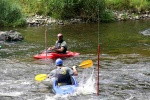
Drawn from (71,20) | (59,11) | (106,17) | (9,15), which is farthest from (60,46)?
(106,17)

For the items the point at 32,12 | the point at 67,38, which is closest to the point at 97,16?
the point at 32,12

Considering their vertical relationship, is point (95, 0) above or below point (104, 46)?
above

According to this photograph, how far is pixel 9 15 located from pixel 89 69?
18.3 metres

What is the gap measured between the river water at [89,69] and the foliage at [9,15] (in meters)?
3.60

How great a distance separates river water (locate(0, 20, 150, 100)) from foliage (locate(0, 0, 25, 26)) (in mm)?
3604

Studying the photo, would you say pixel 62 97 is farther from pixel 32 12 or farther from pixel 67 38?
pixel 32 12

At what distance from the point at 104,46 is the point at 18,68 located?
7450mm

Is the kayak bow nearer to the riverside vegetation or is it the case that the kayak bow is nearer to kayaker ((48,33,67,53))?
kayaker ((48,33,67,53))

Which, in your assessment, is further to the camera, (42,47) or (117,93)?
(42,47)

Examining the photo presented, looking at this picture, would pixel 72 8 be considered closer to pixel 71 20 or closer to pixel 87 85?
pixel 71 20

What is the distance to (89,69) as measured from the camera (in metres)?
16.8

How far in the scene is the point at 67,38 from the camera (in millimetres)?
26406

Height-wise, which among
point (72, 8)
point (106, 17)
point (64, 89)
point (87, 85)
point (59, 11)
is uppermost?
point (72, 8)

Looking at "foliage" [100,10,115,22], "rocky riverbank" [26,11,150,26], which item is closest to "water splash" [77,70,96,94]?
"rocky riverbank" [26,11,150,26]
